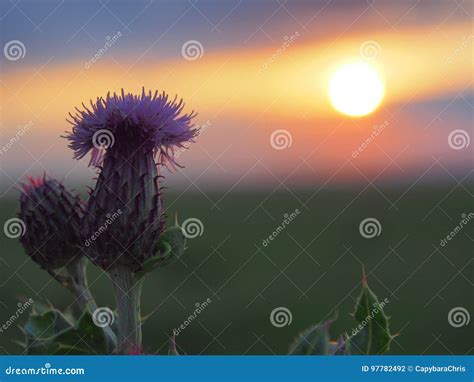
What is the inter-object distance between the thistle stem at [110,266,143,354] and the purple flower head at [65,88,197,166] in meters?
0.49

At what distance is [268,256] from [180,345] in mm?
933

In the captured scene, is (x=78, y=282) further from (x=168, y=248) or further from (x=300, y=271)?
(x=300, y=271)

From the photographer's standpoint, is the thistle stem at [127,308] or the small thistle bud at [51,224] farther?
the small thistle bud at [51,224]

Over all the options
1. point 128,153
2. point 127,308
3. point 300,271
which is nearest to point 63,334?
point 127,308

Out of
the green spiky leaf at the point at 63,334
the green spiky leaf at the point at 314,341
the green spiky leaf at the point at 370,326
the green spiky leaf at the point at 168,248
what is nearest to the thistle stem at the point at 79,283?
the green spiky leaf at the point at 63,334

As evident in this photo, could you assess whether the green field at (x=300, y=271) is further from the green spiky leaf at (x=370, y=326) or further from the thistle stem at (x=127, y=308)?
the thistle stem at (x=127, y=308)

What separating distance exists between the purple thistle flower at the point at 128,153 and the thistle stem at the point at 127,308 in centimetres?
7

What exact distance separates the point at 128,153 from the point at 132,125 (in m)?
0.11

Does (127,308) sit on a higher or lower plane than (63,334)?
higher

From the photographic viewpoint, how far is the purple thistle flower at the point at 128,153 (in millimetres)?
2326

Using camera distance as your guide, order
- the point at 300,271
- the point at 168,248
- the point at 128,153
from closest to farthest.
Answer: the point at 168,248 < the point at 128,153 < the point at 300,271

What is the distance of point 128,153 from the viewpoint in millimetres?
2459

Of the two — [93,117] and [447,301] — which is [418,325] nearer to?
[447,301]

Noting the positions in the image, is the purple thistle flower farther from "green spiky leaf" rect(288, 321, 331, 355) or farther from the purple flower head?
"green spiky leaf" rect(288, 321, 331, 355)
